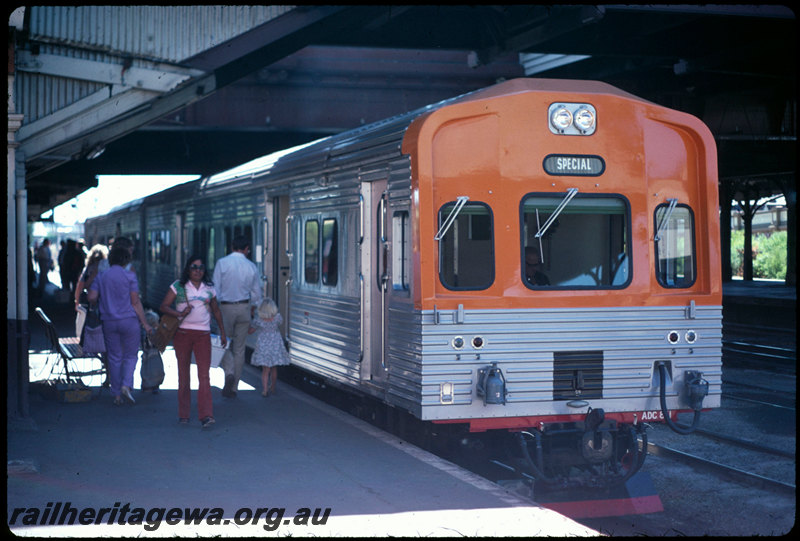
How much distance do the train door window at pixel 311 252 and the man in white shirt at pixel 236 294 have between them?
624 millimetres

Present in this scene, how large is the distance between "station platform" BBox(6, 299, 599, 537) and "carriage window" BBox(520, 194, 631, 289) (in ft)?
5.75

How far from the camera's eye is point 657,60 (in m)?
18.9

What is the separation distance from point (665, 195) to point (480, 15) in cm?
846

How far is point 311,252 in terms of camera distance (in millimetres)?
11062

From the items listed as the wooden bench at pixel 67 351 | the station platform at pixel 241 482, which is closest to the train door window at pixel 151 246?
the wooden bench at pixel 67 351

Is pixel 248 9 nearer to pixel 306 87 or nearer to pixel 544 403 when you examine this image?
pixel 544 403

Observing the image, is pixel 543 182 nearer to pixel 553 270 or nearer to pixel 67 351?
pixel 553 270

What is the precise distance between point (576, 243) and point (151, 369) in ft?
18.7

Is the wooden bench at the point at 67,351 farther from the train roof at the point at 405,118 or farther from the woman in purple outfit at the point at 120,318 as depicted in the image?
the train roof at the point at 405,118

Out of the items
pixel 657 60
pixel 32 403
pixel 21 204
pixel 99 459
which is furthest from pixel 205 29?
pixel 657 60

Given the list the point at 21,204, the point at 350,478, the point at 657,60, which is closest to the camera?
the point at 350,478

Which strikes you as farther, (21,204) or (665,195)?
(21,204)

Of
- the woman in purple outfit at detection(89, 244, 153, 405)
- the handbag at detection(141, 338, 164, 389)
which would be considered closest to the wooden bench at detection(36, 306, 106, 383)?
the handbag at detection(141, 338, 164, 389)

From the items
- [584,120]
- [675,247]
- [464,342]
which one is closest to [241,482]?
[464,342]
